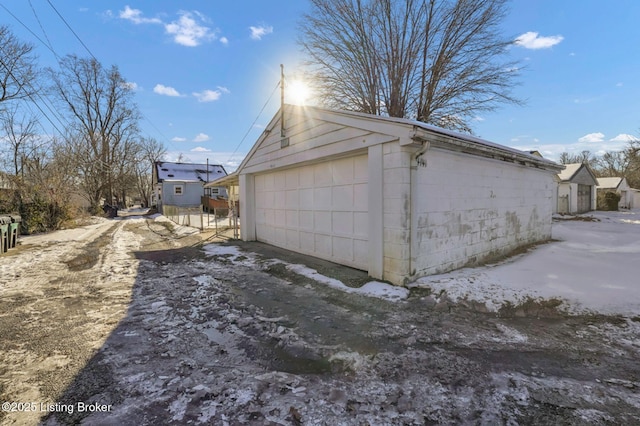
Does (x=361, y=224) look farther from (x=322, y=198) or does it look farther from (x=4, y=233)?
(x=4, y=233)

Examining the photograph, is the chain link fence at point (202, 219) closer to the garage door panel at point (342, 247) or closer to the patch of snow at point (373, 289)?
the garage door panel at point (342, 247)

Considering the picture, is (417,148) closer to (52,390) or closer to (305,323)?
(305,323)

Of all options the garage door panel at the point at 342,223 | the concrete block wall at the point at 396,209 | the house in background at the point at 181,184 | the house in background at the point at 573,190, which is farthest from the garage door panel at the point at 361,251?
the house in background at the point at 181,184

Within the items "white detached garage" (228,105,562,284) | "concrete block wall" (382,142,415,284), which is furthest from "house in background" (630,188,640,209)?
"concrete block wall" (382,142,415,284)

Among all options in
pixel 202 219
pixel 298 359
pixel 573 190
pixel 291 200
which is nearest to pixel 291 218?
pixel 291 200

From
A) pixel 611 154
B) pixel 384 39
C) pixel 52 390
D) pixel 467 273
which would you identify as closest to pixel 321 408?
pixel 52 390

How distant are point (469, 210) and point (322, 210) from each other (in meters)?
3.22

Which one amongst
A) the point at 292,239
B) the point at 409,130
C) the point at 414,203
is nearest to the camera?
the point at 409,130

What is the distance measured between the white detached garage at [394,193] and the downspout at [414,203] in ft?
0.05

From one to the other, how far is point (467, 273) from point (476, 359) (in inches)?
114

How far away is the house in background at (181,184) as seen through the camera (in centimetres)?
3162

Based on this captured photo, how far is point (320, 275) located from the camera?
5.92 m

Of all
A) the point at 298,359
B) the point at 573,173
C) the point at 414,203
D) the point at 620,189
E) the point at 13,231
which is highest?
the point at 573,173

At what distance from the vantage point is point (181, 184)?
3241cm
